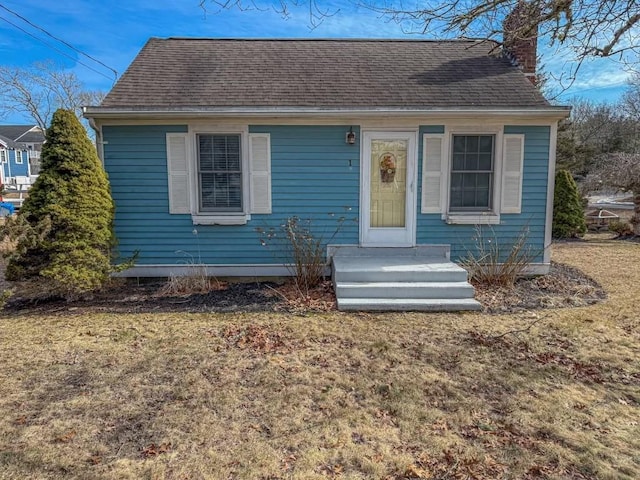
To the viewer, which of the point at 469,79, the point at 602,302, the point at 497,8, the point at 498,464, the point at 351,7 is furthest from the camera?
the point at 469,79

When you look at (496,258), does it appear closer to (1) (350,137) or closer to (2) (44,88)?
(1) (350,137)

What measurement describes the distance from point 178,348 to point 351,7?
12.5 ft

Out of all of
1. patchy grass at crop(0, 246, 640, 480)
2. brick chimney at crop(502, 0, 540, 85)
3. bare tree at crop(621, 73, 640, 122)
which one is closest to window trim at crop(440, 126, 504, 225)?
brick chimney at crop(502, 0, 540, 85)

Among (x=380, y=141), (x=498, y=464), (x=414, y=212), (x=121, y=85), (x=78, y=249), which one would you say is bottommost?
(x=498, y=464)

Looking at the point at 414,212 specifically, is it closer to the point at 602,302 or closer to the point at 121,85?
the point at 602,302

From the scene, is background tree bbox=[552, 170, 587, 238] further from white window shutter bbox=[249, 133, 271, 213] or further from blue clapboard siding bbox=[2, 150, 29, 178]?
blue clapboard siding bbox=[2, 150, 29, 178]

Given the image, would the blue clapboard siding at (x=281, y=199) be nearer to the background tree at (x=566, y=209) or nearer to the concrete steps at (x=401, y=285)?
the concrete steps at (x=401, y=285)

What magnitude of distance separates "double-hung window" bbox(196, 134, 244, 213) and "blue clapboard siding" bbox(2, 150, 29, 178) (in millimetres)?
39334

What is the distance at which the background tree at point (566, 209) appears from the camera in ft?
39.0

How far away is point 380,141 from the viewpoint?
6504 mm

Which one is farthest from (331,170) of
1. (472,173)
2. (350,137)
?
(472,173)

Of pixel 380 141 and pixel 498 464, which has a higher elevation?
pixel 380 141

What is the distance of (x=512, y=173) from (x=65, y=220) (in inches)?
253

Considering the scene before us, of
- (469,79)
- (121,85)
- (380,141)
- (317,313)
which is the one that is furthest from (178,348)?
(469,79)
